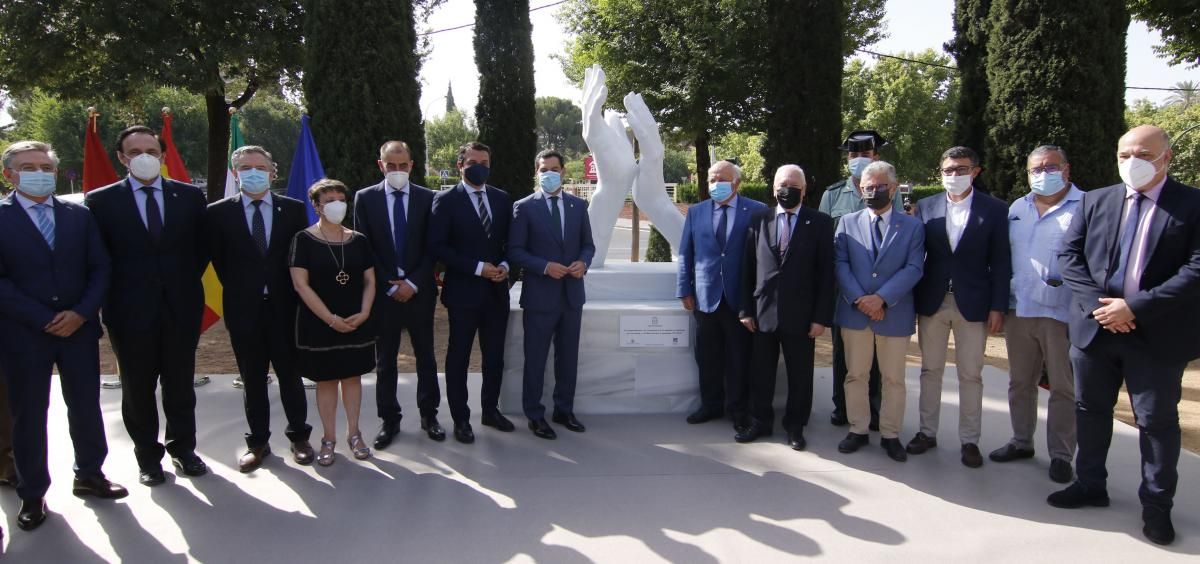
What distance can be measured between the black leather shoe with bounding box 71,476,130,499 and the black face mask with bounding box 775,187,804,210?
3.49 meters

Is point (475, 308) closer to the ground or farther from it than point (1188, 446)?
farther from it

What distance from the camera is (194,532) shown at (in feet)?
9.66

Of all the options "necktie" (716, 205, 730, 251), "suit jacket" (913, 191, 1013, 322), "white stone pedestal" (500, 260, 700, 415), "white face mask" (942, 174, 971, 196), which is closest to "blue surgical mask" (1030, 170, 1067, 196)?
"suit jacket" (913, 191, 1013, 322)

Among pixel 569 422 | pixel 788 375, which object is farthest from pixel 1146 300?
pixel 569 422

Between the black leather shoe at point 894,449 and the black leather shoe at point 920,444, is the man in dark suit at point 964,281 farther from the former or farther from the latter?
Result: the black leather shoe at point 894,449

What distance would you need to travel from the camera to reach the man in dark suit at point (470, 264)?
3984mm

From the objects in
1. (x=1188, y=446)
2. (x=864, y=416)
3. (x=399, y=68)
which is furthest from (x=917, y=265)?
(x=399, y=68)

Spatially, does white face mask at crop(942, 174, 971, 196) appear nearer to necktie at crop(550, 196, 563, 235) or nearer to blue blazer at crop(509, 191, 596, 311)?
blue blazer at crop(509, 191, 596, 311)

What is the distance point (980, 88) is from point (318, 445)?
23.0ft

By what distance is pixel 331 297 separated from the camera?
354 cm

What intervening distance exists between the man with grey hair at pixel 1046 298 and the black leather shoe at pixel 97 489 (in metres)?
4.35

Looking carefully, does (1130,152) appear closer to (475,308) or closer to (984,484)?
(984,484)

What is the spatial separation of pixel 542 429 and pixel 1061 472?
104 inches

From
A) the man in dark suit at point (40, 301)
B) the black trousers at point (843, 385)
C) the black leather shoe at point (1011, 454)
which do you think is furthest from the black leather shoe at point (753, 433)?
the man in dark suit at point (40, 301)
